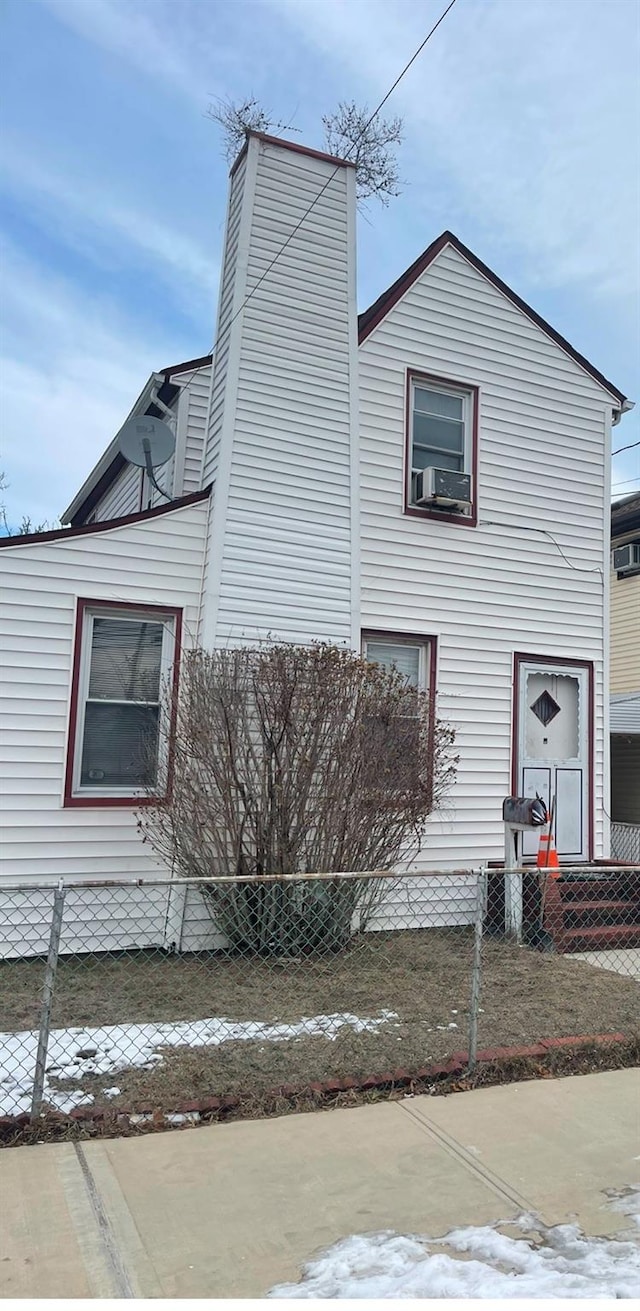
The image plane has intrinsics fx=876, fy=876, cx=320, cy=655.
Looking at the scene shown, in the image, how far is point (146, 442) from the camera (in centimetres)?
854

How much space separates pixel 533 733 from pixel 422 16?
6580 mm

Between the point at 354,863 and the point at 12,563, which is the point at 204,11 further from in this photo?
the point at 354,863

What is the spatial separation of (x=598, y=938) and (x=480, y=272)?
709cm

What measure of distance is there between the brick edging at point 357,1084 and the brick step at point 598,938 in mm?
2623

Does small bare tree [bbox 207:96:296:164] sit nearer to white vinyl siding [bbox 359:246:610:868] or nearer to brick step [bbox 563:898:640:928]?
white vinyl siding [bbox 359:246:610:868]

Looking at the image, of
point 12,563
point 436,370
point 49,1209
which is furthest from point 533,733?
point 49,1209

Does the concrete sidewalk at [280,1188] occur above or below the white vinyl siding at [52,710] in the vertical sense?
below

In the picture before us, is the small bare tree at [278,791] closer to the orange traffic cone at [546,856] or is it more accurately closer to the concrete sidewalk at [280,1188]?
the orange traffic cone at [546,856]

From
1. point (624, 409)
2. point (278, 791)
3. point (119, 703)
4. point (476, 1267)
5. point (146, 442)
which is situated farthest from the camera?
point (624, 409)

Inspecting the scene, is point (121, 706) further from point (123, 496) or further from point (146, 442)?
point (123, 496)

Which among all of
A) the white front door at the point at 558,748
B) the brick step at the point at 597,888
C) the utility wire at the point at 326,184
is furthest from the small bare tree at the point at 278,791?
the utility wire at the point at 326,184

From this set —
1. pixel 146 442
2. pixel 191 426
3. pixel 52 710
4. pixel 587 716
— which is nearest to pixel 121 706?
pixel 52 710

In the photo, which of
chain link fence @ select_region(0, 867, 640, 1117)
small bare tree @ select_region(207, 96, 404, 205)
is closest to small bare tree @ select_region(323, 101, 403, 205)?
small bare tree @ select_region(207, 96, 404, 205)

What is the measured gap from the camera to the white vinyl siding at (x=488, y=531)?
8781 mm
